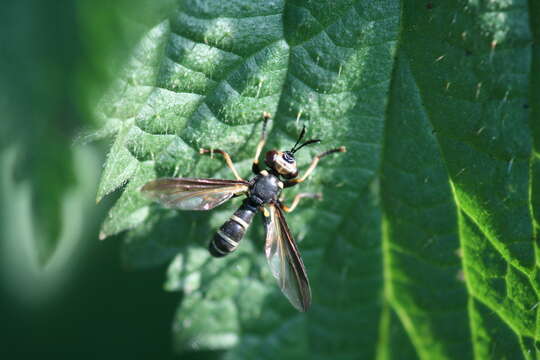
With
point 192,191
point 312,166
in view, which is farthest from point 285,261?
point 192,191

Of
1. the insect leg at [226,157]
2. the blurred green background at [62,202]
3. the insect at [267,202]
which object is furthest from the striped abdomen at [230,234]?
the blurred green background at [62,202]

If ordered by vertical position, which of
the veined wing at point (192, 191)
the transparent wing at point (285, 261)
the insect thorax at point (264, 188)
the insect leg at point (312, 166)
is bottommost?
the transparent wing at point (285, 261)

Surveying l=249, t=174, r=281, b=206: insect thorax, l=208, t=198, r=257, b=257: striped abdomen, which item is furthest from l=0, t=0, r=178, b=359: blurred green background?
l=249, t=174, r=281, b=206: insect thorax

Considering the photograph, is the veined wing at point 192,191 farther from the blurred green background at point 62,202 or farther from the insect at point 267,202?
the blurred green background at point 62,202

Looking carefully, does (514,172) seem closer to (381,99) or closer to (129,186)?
(381,99)

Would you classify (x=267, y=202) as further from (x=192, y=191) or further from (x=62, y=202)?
(x=62, y=202)

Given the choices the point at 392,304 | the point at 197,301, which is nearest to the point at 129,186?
the point at 197,301
